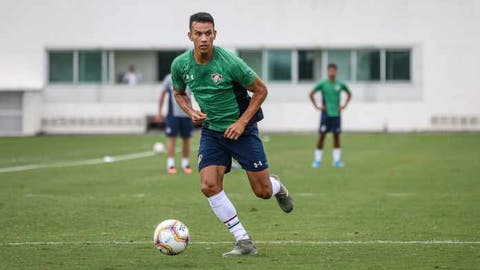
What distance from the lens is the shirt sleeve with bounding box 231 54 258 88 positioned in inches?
401

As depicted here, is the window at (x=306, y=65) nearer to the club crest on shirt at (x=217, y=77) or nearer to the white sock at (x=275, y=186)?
the white sock at (x=275, y=186)

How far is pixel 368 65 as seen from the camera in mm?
48000

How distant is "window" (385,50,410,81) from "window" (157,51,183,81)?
29.8 ft

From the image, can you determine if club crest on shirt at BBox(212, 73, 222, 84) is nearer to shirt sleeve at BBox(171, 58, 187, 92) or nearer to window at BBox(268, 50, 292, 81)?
shirt sleeve at BBox(171, 58, 187, 92)

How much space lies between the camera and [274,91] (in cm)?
4784

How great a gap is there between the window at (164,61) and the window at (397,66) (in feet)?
29.8

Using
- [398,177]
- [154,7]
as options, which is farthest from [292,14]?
[398,177]

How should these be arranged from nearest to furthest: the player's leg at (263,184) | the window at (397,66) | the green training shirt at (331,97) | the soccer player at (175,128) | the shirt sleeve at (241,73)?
the shirt sleeve at (241,73) < the player's leg at (263,184) < the soccer player at (175,128) < the green training shirt at (331,97) < the window at (397,66)

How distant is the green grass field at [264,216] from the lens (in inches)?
396

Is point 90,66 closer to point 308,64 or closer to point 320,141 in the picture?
point 308,64

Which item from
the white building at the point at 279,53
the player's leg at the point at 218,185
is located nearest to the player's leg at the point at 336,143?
the player's leg at the point at 218,185

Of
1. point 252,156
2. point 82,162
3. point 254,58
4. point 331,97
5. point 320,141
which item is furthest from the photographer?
point 254,58

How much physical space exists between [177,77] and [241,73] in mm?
707

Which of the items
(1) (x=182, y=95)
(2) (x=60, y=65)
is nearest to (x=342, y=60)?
(2) (x=60, y=65)
